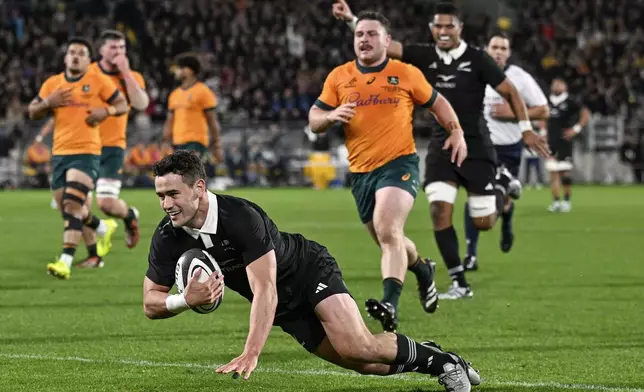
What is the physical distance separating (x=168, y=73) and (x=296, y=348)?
29.9 metres

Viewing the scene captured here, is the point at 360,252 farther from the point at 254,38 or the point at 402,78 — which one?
the point at 254,38

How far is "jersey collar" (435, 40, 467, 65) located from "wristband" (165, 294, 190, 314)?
5459 mm

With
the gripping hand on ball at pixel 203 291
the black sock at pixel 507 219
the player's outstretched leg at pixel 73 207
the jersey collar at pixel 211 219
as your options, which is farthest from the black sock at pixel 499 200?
the gripping hand on ball at pixel 203 291

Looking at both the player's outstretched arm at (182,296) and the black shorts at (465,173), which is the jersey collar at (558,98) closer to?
the black shorts at (465,173)

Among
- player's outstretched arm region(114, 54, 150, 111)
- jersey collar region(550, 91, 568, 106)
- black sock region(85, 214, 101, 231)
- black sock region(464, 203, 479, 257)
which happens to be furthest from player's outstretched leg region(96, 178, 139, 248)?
jersey collar region(550, 91, 568, 106)

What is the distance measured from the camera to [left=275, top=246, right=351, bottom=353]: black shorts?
20.2 ft

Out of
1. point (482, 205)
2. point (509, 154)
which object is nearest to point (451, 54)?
point (482, 205)

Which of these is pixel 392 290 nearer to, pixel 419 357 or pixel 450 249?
pixel 450 249

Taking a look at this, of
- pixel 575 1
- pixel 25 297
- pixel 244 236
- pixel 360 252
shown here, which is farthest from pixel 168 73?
pixel 244 236

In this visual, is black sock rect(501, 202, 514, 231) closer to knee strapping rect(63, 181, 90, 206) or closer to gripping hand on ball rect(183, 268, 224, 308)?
knee strapping rect(63, 181, 90, 206)

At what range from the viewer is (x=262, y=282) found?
563 centimetres

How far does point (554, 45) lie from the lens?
40.0 metres

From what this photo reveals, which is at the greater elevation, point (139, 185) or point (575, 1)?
point (575, 1)

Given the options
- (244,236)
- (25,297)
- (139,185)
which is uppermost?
(244,236)
